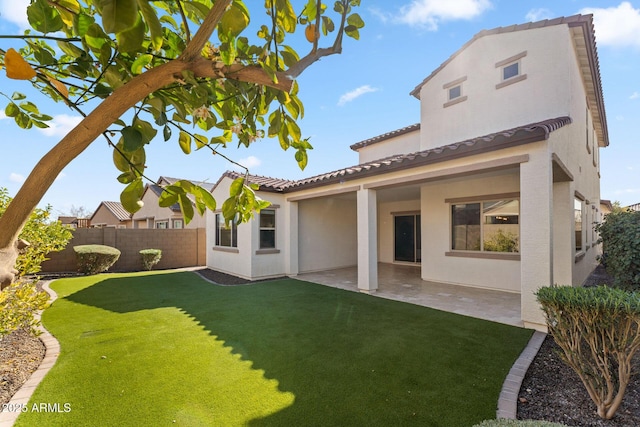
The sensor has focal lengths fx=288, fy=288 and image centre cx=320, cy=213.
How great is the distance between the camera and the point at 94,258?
12680 millimetres

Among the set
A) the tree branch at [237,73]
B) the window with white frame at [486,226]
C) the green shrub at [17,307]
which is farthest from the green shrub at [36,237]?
the window with white frame at [486,226]

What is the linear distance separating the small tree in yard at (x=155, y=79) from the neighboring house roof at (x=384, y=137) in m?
12.7

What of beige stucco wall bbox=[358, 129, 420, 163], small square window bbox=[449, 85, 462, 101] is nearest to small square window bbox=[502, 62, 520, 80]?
small square window bbox=[449, 85, 462, 101]

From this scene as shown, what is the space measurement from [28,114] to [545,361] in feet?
22.6

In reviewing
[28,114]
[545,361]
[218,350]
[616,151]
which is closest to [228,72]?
[28,114]

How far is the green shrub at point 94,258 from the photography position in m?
12.5

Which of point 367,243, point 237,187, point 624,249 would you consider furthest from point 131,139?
point 624,249

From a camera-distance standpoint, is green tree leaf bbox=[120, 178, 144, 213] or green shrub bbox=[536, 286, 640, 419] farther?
green shrub bbox=[536, 286, 640, 419]

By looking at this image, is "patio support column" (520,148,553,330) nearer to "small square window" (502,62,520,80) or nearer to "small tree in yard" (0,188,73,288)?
"small square window" (502,62,520,80)

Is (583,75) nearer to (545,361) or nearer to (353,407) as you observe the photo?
(545,361)

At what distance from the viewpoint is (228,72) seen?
4.73 feet

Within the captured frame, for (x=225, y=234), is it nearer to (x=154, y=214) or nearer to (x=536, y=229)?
(x=536, y=229)

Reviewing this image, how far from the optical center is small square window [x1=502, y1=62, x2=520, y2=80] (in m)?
9.17

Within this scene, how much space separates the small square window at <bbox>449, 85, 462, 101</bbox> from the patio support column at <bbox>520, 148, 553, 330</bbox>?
218 inches
